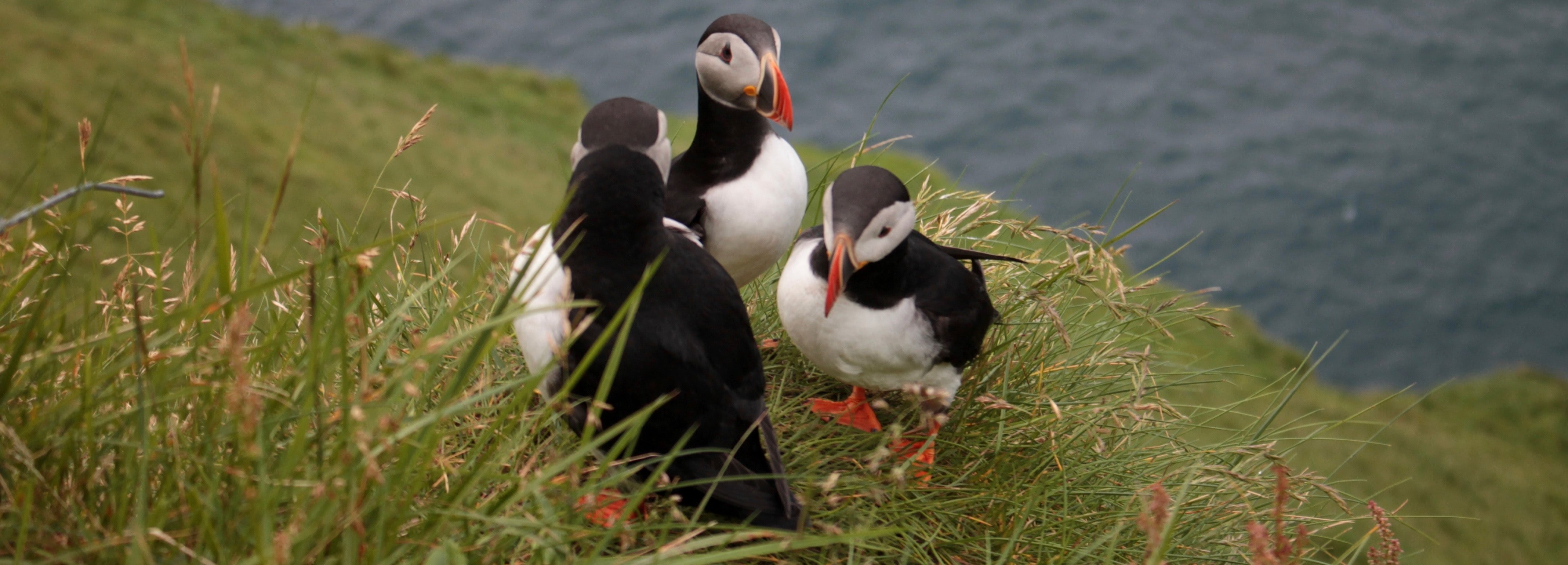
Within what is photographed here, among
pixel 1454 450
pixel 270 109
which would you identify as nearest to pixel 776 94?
pixel 270 109

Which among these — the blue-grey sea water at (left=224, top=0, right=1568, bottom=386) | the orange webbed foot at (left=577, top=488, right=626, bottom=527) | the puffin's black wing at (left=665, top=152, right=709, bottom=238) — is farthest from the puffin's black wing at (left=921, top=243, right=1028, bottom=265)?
the blue-grey sea water at (left=224, top=0, right=1568, bottom=386)

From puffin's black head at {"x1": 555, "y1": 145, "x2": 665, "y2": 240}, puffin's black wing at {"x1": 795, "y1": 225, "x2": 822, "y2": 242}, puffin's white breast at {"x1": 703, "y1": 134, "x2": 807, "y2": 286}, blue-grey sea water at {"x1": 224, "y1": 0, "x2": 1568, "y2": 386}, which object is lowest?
blue-grey sea water at {"x1": 224, "y1": 0, "x2": 1568, "y2": 386}

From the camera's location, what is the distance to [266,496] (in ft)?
5.90

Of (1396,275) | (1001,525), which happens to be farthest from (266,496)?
(1396,275)

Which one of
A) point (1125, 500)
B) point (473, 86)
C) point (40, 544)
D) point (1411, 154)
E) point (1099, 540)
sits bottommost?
point (1411, 154)

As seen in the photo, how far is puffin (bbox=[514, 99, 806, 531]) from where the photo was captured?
2582 millimetres

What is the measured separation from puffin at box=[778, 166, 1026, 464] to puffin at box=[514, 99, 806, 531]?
0.42 metres

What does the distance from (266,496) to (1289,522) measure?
10.3ft

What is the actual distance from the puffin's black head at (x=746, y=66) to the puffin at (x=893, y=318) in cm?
43

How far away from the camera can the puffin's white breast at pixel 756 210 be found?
3.46 metres

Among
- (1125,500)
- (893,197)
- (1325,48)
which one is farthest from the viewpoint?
(1325,48)

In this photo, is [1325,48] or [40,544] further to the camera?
[1325,48]

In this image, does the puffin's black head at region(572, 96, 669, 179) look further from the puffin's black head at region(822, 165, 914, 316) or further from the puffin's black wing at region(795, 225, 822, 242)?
the puffin's black wing at region(795, 225, 822, 242)

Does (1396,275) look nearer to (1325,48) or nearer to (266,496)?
(1325,48)
